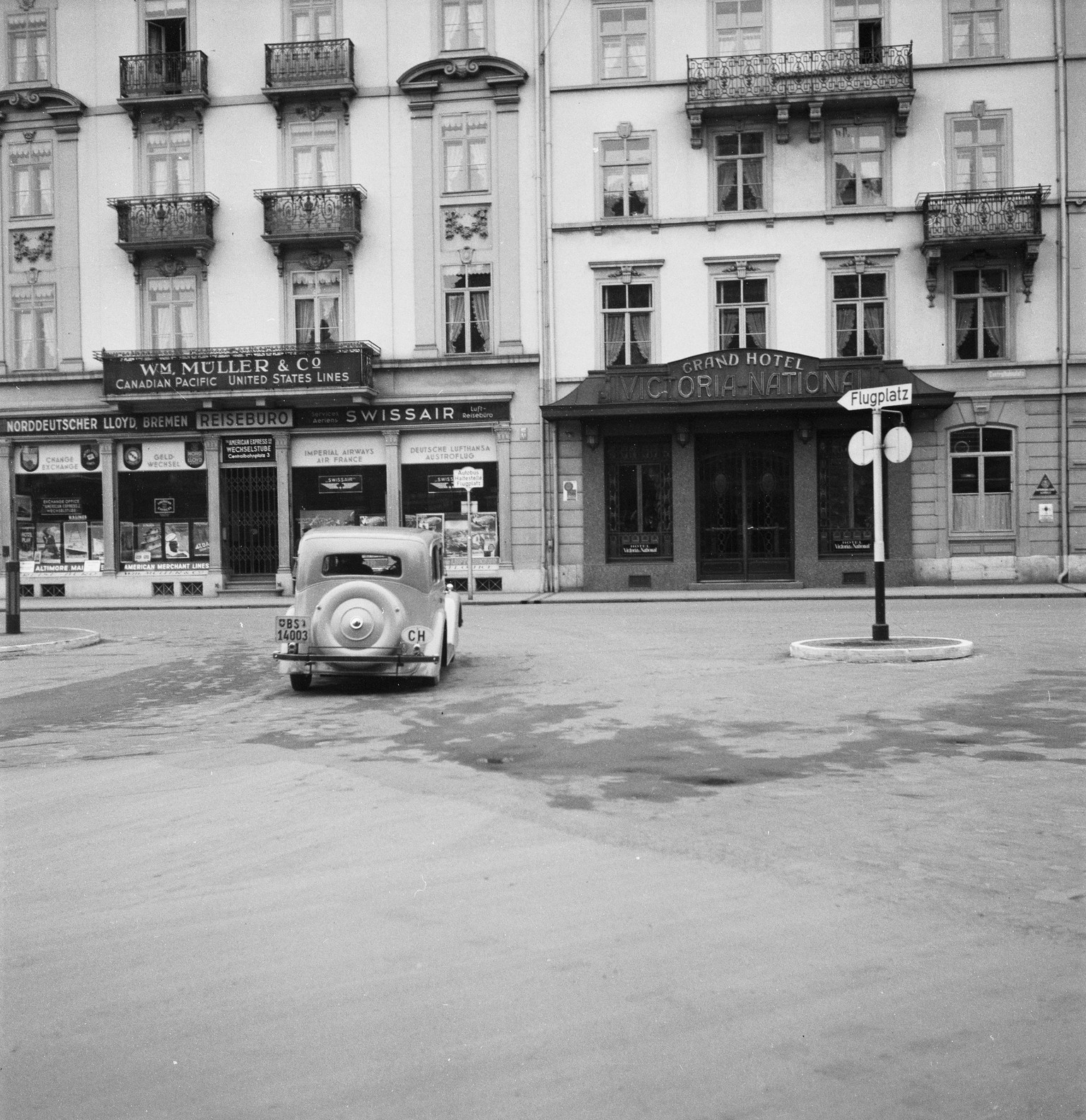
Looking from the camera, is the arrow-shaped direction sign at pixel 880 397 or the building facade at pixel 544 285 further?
the building facade at pixel 544 285

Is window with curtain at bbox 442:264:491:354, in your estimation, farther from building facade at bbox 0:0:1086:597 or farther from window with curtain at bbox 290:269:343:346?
window with curtain at bbox 290:269:343:346

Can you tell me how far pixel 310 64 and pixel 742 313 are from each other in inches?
486

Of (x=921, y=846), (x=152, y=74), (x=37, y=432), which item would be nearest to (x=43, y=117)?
(x=152, y=74)

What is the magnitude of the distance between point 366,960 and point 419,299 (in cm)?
2701

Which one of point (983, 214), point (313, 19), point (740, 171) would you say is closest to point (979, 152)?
point (983, 214)

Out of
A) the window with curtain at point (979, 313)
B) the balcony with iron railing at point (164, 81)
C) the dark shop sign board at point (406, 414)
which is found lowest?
the dark shop sign board at point (406, 414)

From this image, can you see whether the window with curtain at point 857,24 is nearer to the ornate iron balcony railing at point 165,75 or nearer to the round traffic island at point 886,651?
the ornate iron balcony railing at point 165,75

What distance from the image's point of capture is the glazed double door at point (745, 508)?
29.4 meters

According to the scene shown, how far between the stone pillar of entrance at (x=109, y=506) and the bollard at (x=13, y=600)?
1170cm

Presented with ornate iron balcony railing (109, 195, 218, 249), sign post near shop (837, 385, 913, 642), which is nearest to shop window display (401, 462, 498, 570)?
ornate iron balcony railing (109, 195, 218, 249)

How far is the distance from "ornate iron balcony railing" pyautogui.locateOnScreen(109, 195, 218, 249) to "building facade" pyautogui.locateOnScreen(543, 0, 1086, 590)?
879 centimetres

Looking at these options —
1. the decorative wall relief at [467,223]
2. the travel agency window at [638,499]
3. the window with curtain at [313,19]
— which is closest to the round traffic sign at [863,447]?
the travel agency window at [638,499]

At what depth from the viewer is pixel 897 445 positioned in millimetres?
14375

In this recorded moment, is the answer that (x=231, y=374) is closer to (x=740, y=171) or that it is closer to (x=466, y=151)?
(x=466, y=151)
